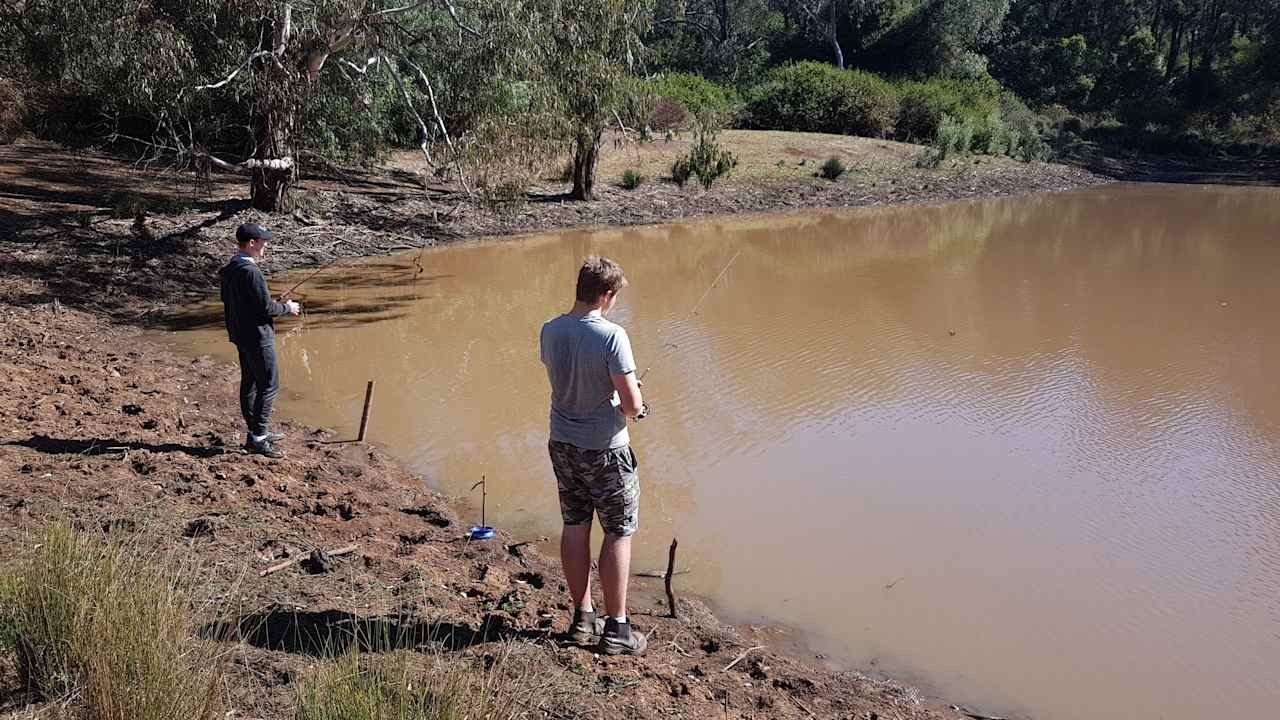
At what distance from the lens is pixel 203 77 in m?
12.7

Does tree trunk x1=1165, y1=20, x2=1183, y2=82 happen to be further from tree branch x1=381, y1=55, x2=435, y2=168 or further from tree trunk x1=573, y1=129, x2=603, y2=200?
tree branch x1=381, y1=55, x2=435, y2=168

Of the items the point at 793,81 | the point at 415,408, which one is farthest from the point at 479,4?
the point at 793,81

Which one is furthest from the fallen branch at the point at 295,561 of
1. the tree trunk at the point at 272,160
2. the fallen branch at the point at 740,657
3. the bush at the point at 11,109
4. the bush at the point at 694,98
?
the bush at the point at 694,98

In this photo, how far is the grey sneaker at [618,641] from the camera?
4.34 m

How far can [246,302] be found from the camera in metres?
6.27

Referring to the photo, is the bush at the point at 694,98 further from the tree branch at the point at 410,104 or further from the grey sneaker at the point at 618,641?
the grey sneaker at the point at 618,641

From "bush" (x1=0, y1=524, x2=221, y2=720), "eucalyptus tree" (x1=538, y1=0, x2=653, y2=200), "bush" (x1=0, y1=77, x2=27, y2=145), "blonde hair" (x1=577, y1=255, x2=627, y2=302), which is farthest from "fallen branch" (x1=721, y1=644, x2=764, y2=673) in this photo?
"bush" (x1=0, y1=77, x2=27, y2=145)

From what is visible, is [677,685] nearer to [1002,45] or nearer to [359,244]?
[359,244]

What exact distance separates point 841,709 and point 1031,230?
18.6 m

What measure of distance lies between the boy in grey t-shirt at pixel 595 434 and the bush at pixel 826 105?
30229 millimetres

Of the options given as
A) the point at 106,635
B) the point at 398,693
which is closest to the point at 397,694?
the point at 398,693

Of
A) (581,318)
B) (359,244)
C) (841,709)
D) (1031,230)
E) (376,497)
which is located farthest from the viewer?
(1031,230)

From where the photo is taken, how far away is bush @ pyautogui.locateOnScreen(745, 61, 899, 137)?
32.8m

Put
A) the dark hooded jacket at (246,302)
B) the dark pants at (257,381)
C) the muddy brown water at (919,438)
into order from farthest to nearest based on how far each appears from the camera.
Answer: the dark pants at (257,381) < the dark hooded jacket at (246,302) < the muddy brown water at (919,438)
